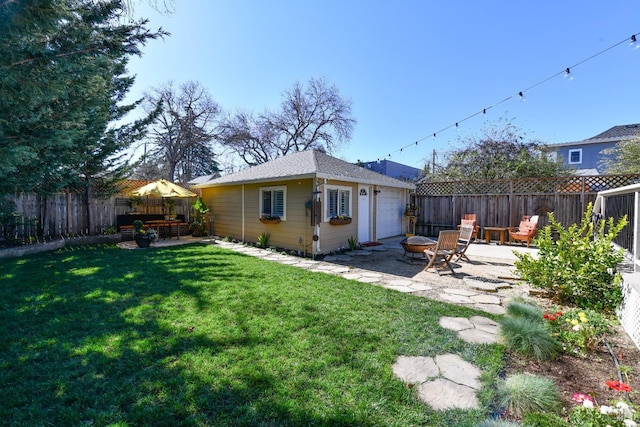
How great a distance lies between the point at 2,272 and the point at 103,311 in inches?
153

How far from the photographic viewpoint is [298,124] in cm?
2391

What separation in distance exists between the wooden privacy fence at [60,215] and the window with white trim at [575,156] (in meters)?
28.7

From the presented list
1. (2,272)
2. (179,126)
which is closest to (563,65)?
(2,272)

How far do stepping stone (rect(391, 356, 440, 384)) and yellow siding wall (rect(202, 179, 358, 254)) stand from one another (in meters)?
5.10

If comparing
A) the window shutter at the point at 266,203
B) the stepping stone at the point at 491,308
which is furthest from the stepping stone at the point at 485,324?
the window shutter at the point at 266,203

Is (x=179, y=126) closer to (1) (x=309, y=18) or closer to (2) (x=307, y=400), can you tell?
(1) (x=309, y=18)

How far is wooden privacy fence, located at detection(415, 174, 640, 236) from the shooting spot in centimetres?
893

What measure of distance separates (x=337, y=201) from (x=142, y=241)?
615 centimetres

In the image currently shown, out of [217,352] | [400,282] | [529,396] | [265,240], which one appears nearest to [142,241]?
[265,240]

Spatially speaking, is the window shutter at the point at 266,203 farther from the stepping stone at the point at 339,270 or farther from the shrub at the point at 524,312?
the shrub at the point at 524,312

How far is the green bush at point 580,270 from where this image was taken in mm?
3793

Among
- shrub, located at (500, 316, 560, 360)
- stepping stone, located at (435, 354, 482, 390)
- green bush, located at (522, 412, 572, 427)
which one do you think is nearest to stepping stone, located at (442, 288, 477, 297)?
shrub, located at (500, 316, 560, 360)

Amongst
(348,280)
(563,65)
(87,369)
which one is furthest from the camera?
(563,65)

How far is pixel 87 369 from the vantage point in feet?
7.66
